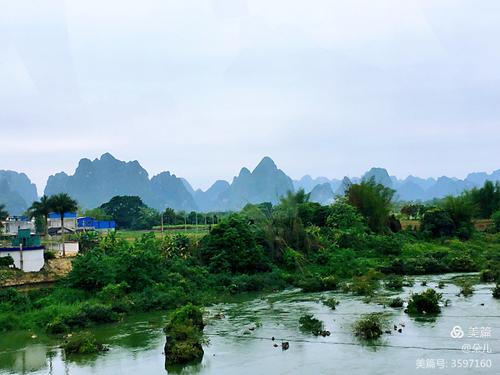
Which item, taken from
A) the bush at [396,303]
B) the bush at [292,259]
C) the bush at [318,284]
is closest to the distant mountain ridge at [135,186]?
the bush at [292,259]

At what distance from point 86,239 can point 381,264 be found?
14.6m

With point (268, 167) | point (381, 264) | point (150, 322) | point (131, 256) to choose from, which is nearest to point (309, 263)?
point (381, 264)

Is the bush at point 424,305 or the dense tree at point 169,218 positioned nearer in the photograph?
the bush at point 424,305

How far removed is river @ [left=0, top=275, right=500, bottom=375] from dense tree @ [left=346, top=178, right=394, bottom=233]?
1722cm

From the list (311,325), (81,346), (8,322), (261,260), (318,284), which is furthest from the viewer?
(261,260)

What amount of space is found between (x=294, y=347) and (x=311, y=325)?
1847 mm

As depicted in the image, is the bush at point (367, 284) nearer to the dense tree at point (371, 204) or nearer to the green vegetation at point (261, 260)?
the green vegetation at point (261, 260)

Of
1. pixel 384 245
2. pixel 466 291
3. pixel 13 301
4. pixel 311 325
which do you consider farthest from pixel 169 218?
pixel 311 325

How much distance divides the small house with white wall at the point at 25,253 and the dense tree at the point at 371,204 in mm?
21030

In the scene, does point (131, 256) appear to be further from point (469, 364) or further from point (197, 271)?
point (469, 364)

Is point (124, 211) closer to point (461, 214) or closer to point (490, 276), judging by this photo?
point (461, 214)

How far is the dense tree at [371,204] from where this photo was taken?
37.0 metres

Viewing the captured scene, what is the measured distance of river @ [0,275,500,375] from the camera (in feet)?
41.3

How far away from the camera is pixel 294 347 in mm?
14367
